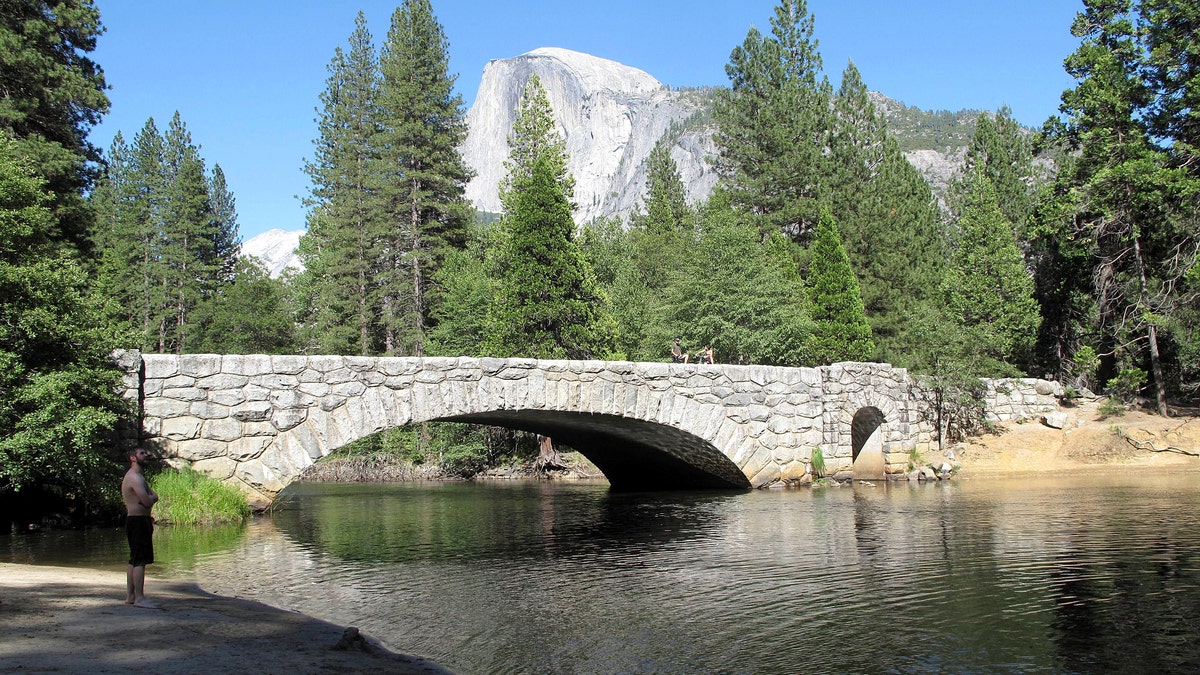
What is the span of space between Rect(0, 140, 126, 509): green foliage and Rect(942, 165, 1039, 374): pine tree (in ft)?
83.6

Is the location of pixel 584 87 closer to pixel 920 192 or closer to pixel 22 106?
pixel 920 192

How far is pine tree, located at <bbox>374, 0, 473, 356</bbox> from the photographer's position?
36906mm

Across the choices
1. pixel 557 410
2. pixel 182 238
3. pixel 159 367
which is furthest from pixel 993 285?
pixel 182 238

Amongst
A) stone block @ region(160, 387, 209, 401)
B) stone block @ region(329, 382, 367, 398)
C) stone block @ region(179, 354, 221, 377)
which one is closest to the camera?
stone block @ region(160, 387, 209, 401)

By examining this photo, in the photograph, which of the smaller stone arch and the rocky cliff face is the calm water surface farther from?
the rocky cliff face

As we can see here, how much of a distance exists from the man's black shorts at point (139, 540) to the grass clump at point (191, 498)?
20.3 ft

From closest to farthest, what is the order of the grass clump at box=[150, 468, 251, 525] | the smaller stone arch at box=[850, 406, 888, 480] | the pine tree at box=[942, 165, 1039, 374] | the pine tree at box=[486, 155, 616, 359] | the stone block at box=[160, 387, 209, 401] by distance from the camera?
1. the grass clump at box=[150, 468, 251, 525]
2. the stone block at box=[160, 387, 209, 401]
3. the smaller stone arch at box=[850, 406, 888, 480]
4. the pine tree at box=[486, 155, 616, 359]
5. the pine tree at box=[942, 165, 1039, 374]

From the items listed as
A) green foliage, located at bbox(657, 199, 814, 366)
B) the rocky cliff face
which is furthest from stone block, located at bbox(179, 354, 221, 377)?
the rocky cliff face

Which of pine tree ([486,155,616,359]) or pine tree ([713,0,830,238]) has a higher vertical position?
pine tree ([713,0,830,238])

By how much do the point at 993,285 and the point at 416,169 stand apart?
23305mm

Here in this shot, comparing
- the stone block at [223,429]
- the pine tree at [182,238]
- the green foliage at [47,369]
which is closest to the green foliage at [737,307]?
the stone block at [223,429]

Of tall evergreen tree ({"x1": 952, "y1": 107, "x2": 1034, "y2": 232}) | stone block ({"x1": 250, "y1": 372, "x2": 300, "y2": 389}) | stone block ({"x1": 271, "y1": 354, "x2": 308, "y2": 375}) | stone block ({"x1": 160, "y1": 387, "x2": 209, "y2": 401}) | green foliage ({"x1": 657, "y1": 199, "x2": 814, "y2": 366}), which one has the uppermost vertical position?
tall evergreen tree ({"x1": 952, "y1": 107, "x2": 1034, "y2": 232})

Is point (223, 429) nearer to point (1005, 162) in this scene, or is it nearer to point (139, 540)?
A: point (139, 540)

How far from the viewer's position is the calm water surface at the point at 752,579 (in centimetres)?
643
